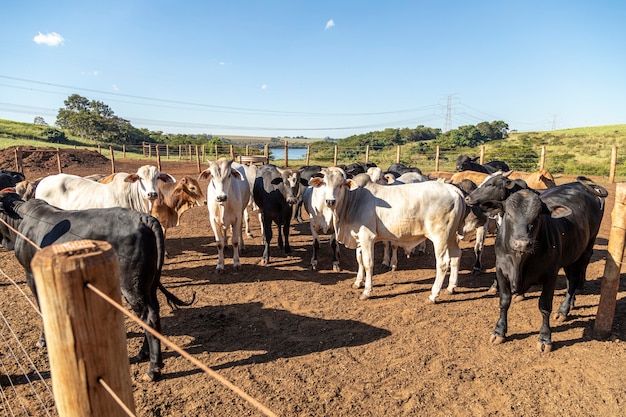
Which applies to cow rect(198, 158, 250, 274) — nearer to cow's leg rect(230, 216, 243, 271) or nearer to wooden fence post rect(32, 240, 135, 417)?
cow's leg rect(230, 216, 243, 271)

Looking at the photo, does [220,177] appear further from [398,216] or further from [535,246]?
[535,246]

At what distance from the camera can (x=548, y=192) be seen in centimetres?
618

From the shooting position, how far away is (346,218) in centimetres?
686

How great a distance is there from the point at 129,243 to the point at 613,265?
5.87 m

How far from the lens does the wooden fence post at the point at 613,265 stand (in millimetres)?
4559

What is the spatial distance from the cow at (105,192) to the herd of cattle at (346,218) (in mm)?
20

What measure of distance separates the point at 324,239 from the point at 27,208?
7.02 m

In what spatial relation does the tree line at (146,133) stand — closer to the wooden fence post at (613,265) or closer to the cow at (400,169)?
the cow at (400,169)

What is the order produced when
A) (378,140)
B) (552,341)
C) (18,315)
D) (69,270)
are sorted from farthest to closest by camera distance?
(378,140) → (18,315) → (552,341) → (69,270)

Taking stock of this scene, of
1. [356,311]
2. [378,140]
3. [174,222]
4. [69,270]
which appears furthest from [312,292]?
[378,140]

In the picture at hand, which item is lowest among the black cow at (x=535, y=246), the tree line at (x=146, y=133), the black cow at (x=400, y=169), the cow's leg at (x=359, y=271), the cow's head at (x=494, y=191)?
the cow's leg at (x=359, y=271)

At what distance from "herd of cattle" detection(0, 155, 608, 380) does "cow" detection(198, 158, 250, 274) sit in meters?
0.02

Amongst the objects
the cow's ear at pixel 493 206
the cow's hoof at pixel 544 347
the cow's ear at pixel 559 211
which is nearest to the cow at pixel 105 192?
the cow's ear at pixel 493 206

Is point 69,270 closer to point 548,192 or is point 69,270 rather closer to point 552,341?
point 552,341
